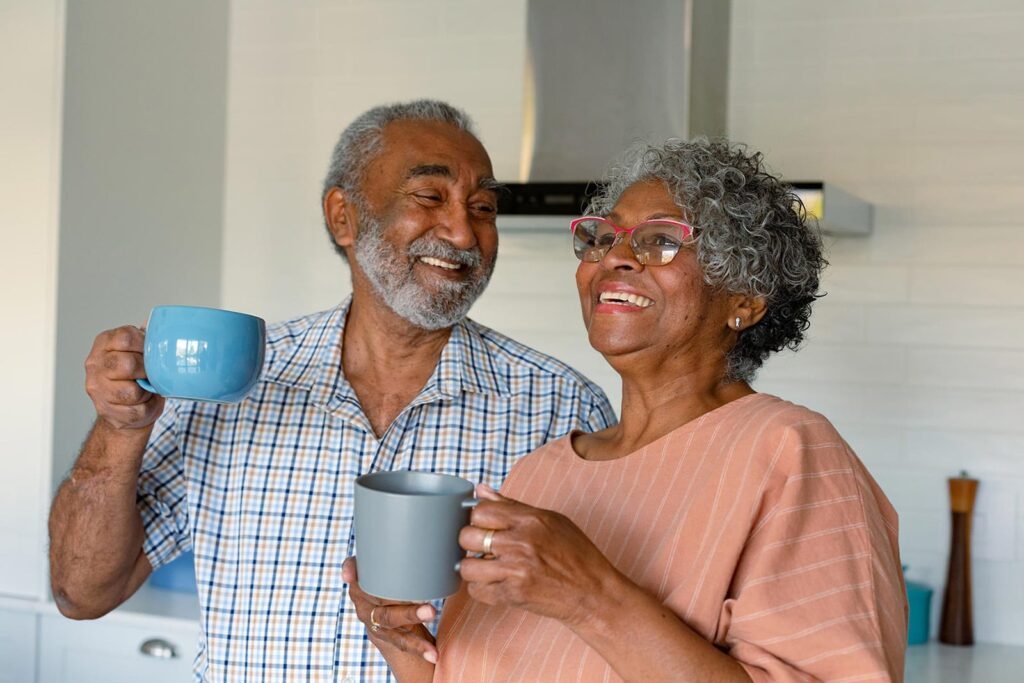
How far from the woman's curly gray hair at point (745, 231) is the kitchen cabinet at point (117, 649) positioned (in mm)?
1591

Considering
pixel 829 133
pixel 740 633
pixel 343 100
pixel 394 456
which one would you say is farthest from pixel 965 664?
pixel 343 100

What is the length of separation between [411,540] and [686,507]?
29cm

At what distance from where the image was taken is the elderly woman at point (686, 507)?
3.08ft

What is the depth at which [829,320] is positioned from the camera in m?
2.68

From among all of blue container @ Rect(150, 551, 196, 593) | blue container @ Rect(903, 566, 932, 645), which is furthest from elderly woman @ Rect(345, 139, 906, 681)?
blue container @ Rect(150, 551, 196, 593)

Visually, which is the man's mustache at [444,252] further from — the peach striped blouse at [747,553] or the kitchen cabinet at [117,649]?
the kitchen cabinet at [117,649]

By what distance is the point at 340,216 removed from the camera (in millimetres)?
1749

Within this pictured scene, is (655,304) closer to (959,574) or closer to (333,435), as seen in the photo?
(333,435)

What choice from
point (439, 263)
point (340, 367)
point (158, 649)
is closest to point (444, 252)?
point (439, 263)

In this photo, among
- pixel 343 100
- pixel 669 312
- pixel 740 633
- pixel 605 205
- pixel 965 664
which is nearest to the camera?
pixel 740 633

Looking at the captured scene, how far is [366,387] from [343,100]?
1.72 meters

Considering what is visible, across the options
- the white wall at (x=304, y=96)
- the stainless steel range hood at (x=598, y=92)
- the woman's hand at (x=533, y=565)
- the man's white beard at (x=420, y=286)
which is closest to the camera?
the woman's hand at (x=533, y=565)

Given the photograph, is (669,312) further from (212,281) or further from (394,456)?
(212,281)

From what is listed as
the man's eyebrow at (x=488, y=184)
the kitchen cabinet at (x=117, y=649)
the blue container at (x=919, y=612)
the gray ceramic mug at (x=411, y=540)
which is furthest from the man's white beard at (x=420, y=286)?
the blue container at (x=919, y=612)
